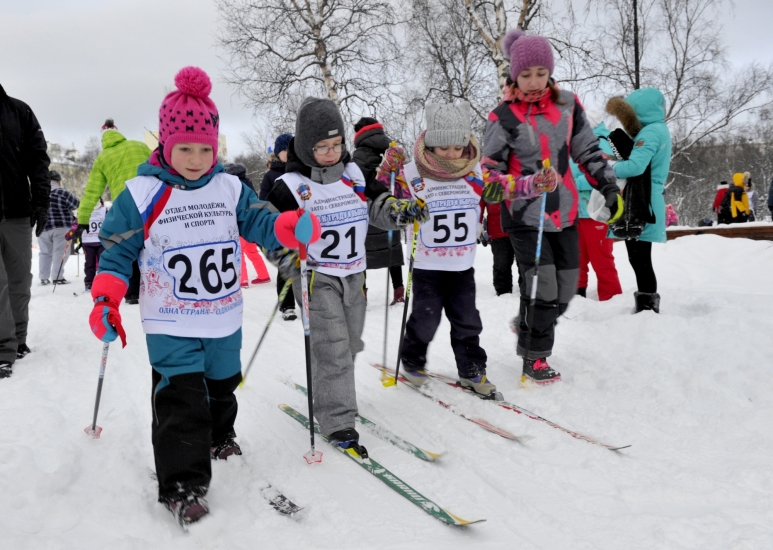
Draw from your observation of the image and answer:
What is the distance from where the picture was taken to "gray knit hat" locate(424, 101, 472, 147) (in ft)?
12.5

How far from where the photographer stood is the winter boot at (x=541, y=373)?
4090mm

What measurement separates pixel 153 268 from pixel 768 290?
22.1 ft

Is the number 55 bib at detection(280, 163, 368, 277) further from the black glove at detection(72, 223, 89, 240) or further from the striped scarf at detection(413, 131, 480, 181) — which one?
the black glove at detection(72, 223, 89, 240)

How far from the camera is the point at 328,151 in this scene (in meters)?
3.24

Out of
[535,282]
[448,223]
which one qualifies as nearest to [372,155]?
[448,223]

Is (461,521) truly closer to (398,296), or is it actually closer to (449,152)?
(449,152)

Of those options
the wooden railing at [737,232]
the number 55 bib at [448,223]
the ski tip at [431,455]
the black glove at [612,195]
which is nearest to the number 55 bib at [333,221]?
the number 55 bib at [448,223]

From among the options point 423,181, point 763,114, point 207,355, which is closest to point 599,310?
point 423,181

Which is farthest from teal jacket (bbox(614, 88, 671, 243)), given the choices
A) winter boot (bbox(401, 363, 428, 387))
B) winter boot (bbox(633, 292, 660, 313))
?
winter boot (bbox(401, 363, 428, 387))

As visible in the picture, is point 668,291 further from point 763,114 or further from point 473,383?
point 763,114

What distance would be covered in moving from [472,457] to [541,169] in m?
2.04

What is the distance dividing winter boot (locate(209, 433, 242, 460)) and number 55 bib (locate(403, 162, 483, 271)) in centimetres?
174

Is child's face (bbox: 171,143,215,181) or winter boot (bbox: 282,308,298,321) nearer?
child's face (bbox: 171,143,215,181)

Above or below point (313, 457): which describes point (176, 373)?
above
